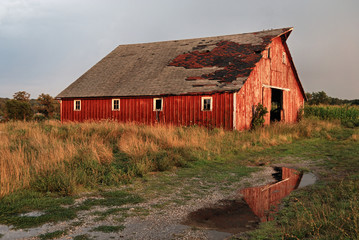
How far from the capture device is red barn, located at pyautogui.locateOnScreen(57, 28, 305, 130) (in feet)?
61.8

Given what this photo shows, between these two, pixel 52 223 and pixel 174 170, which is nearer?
pixel 52 223

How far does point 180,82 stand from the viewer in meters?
20.3

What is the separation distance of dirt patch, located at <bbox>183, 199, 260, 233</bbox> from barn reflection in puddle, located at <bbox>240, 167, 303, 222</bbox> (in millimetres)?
189

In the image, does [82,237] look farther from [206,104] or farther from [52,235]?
[206,104]

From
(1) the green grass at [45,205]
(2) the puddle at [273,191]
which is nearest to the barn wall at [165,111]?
(2) the puddle at [273,191]

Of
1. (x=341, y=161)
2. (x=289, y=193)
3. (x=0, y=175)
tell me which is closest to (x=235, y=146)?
(x=341, y=161)

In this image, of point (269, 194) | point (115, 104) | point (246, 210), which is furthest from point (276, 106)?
point (246, 210)

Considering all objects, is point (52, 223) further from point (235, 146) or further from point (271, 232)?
point (235, 146)

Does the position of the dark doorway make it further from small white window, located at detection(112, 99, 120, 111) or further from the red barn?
small white window, located at detection(112, 99, 120, 111)

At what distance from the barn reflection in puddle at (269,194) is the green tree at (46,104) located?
136 feet

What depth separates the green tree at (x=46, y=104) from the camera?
43.3 metres

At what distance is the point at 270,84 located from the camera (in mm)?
22031

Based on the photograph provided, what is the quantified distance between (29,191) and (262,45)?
18.6m

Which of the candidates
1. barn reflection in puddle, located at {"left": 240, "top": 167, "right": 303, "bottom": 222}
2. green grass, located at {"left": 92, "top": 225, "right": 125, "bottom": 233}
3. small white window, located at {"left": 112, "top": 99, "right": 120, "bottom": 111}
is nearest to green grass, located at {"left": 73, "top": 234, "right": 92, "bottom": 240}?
green grass, located at {"left": 92, "top": 225, "right": 125, "bottom": 233}
